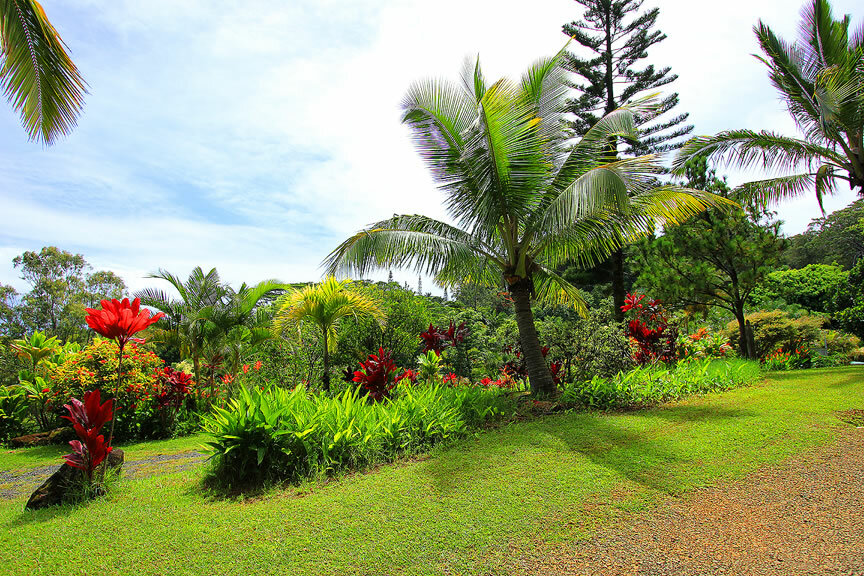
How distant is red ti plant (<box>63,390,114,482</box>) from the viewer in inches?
140

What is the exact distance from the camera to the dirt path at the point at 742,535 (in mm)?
2387

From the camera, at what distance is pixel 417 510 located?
3080 millimetres

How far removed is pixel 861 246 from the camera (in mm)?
31984

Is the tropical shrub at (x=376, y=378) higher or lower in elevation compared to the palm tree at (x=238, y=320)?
lower

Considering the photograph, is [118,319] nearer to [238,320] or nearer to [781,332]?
[238,320]

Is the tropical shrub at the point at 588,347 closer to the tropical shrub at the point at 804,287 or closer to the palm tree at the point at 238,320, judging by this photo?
the palm tree at the point at 238,320

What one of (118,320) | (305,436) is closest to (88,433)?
(118,320)

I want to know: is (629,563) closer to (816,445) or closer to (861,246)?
(816,445)

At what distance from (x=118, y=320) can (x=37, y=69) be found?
259 centimetres

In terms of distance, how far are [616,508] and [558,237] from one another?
181 inches

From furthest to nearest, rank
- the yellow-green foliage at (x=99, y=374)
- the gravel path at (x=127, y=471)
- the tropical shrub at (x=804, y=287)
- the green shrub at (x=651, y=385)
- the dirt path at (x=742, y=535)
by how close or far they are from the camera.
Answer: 1. the tropical shrub at (x=804, y=287)
2. the yellow-green foliage at (x=99, y=374)
3. the green shrub at (x=651, y=385)
4. the gravel path at (x=127, y=471)
5. the dirt path at (x=742, y=535)

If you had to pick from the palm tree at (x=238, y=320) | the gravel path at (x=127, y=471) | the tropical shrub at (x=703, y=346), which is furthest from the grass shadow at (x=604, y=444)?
the palm tree at (x=238, y=320)

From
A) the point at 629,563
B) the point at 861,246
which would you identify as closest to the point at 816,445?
the point at 629,563

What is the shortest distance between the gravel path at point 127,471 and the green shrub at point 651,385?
16.6 feet
